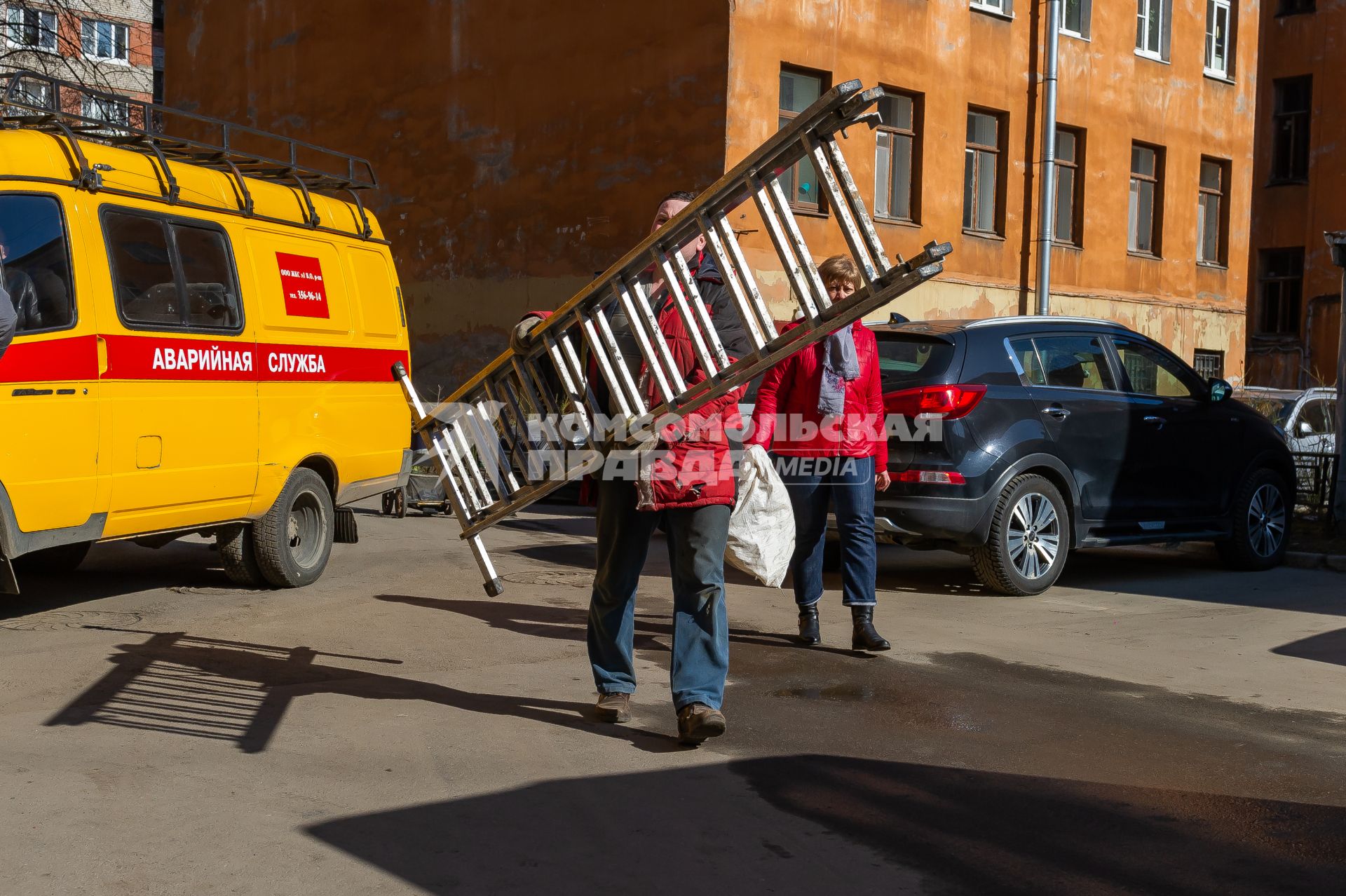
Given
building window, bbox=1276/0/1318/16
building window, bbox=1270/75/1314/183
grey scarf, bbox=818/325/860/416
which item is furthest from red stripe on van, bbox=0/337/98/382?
building window, bbox=1276/0/1318/16

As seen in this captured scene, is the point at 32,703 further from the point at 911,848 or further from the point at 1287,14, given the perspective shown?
the point at 1287,14

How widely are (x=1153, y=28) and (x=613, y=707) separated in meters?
23.2

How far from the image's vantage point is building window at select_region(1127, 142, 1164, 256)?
25.6 metres

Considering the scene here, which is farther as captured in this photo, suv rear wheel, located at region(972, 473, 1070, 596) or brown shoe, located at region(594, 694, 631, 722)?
suv rear wheel, located at region(972, 473, 1070, 596)

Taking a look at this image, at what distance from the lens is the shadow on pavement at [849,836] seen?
399 cm

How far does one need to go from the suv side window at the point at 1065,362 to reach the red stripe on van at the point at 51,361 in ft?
18.1

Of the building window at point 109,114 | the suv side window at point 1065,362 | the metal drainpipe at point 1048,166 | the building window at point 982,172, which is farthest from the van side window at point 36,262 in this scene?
the metal drainpipe at point 1048,166

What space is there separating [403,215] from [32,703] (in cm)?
1917

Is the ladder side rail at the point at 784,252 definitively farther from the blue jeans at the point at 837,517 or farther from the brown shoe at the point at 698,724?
the blue jeans at the point at 837,517

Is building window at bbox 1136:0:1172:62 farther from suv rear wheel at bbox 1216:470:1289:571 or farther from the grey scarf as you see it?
the grey scarf

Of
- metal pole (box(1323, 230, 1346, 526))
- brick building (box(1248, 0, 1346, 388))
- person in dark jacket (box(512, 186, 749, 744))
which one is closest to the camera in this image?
person in dark jacket (box(512, 186, 749, 744))

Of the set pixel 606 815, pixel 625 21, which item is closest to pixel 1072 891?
pixel 606 815

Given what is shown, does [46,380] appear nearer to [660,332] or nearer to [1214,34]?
[660,332]

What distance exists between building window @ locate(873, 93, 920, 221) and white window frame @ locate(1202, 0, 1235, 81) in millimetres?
8068
